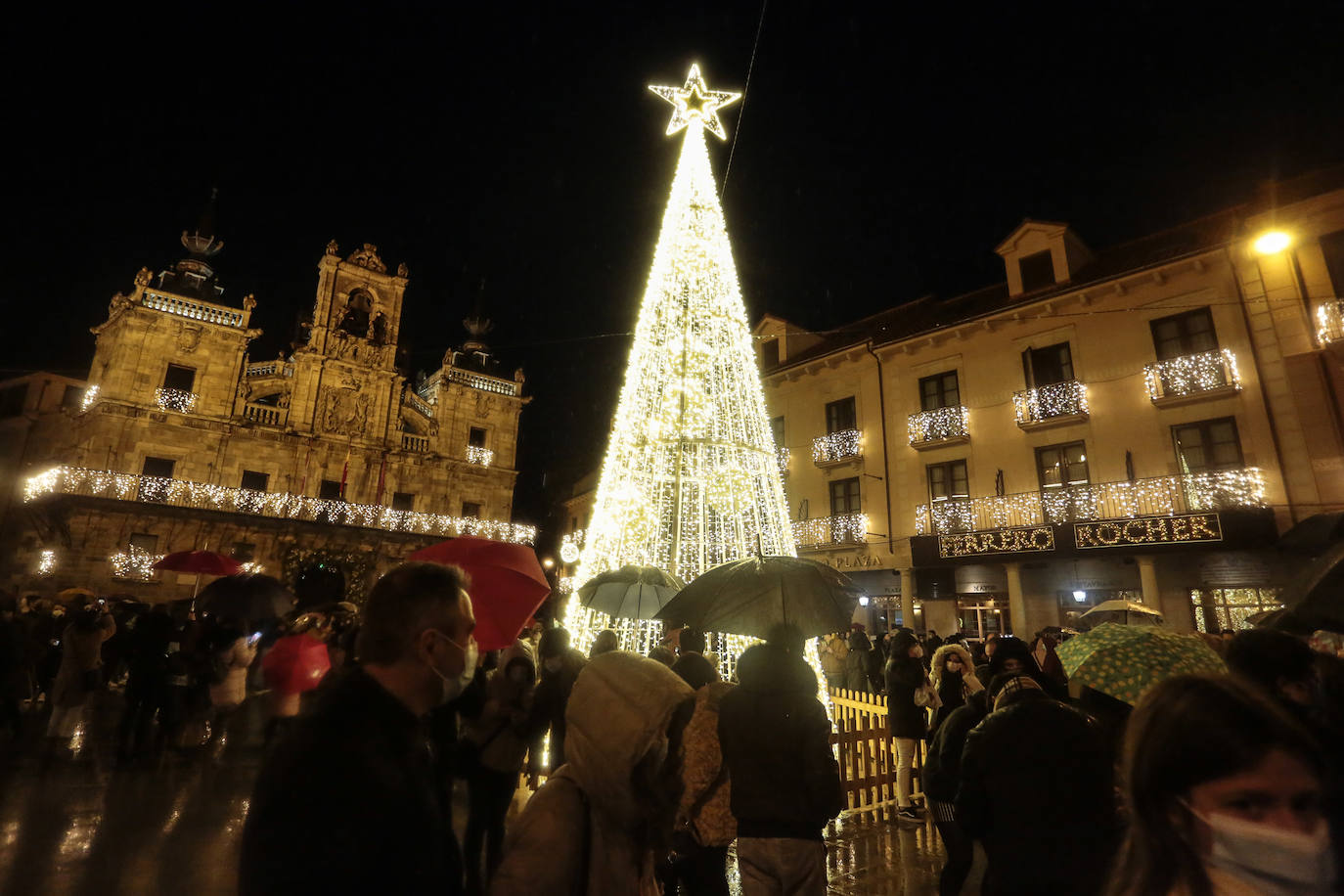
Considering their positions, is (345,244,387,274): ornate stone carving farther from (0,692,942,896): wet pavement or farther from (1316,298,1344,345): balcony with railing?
(1316,298,1344,345): balcony with railing

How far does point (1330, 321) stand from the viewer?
1338 centimetres

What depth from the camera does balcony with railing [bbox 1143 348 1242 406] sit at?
1463 centimetres

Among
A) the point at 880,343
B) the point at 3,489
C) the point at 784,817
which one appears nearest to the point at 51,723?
the point at 784,817

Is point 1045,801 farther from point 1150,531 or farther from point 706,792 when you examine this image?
point 1150,531

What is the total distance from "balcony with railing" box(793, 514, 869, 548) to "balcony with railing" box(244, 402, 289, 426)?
23.6 m

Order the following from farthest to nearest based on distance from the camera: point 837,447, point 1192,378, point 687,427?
point 837,447
point 1192,378
point 687,427

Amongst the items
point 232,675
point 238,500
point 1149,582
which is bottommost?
point 232,675

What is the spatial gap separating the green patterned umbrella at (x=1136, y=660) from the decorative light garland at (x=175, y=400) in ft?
108

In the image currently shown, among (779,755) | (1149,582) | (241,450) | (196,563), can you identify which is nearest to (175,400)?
(241,450)

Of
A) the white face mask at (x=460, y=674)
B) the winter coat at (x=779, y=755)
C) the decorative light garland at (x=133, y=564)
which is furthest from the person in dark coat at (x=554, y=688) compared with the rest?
the decorative light garland at (x=133, y=564)

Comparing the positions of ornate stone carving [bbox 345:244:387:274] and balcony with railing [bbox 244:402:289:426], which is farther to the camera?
ornate stone carving [bbox 345:244:387:274]

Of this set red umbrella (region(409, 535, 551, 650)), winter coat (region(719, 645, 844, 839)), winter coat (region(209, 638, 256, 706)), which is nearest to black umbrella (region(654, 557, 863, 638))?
red umbrella (region(409, 535, 551, 650))

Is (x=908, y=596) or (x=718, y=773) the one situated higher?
(x=908, y=596)

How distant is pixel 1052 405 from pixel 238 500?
3010cm
